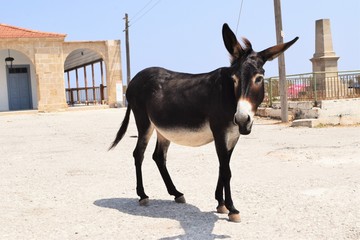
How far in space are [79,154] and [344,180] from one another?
598cm

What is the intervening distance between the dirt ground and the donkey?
15.3 inches

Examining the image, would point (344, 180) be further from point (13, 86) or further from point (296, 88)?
point (13, 86)

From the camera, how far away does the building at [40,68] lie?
28.2 m

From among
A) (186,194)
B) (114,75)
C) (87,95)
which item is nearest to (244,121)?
(186,194)

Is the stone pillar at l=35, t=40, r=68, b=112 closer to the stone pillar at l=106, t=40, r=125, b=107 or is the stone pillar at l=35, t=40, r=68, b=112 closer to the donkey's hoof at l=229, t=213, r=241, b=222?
the stone pillar at l=106, t=40, r=125, b=107

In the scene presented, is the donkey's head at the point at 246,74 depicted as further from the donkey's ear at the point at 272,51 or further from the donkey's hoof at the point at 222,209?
the donkey's hoof at the point at 222,209

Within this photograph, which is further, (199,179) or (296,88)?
(296,88)

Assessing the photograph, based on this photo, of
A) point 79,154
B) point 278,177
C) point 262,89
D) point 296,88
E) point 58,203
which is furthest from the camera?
point 296,88

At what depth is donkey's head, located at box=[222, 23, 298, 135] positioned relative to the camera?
420cm

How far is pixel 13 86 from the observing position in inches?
1151

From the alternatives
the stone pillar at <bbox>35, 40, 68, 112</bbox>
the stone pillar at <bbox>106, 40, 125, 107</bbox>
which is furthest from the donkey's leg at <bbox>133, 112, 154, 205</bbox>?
the stone pillar at <bbox>106, 40, 125, 107</bbox>

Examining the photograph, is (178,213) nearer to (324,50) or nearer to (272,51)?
(272,51)

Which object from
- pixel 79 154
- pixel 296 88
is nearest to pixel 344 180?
pixel 79 154

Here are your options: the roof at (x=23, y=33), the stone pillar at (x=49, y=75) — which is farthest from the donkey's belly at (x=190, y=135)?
the roof at (x=23, y=33)
